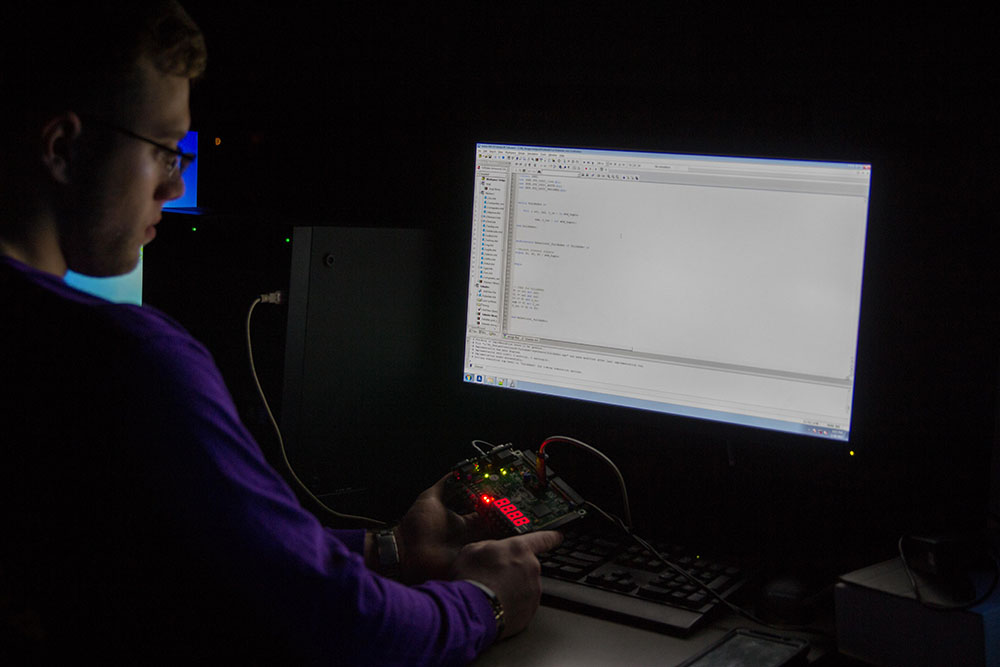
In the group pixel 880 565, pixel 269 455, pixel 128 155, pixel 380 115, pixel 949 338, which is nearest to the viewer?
pixel 128 155

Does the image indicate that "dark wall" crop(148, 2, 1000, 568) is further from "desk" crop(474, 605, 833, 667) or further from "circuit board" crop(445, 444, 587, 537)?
"desk" crop(474, 605, 833, 667)

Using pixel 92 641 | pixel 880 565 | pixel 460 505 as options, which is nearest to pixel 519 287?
pixel 460 505

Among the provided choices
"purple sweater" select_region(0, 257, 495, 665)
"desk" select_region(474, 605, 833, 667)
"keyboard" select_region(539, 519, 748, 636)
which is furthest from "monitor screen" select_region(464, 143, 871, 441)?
"purple sweater" select_region(0, 257, 495, 665)

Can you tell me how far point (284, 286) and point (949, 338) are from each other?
0.79m

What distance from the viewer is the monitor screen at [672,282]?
1032 mm

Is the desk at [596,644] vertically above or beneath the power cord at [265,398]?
beneath

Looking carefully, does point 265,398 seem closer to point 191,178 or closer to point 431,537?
point 431,537

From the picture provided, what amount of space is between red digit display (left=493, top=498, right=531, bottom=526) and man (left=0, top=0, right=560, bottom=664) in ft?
0.67

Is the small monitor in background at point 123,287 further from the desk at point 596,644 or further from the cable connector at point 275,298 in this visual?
the desk at point 596,644

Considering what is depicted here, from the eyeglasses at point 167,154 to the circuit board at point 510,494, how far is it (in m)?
0.50

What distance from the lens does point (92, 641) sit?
2.27ft

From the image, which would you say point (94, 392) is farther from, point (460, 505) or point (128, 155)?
point (460, 505)

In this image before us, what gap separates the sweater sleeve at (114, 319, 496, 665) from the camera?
2.26ft

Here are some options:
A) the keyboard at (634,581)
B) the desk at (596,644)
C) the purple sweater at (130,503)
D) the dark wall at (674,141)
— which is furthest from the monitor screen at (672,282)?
the purple sweater at (130,503)
